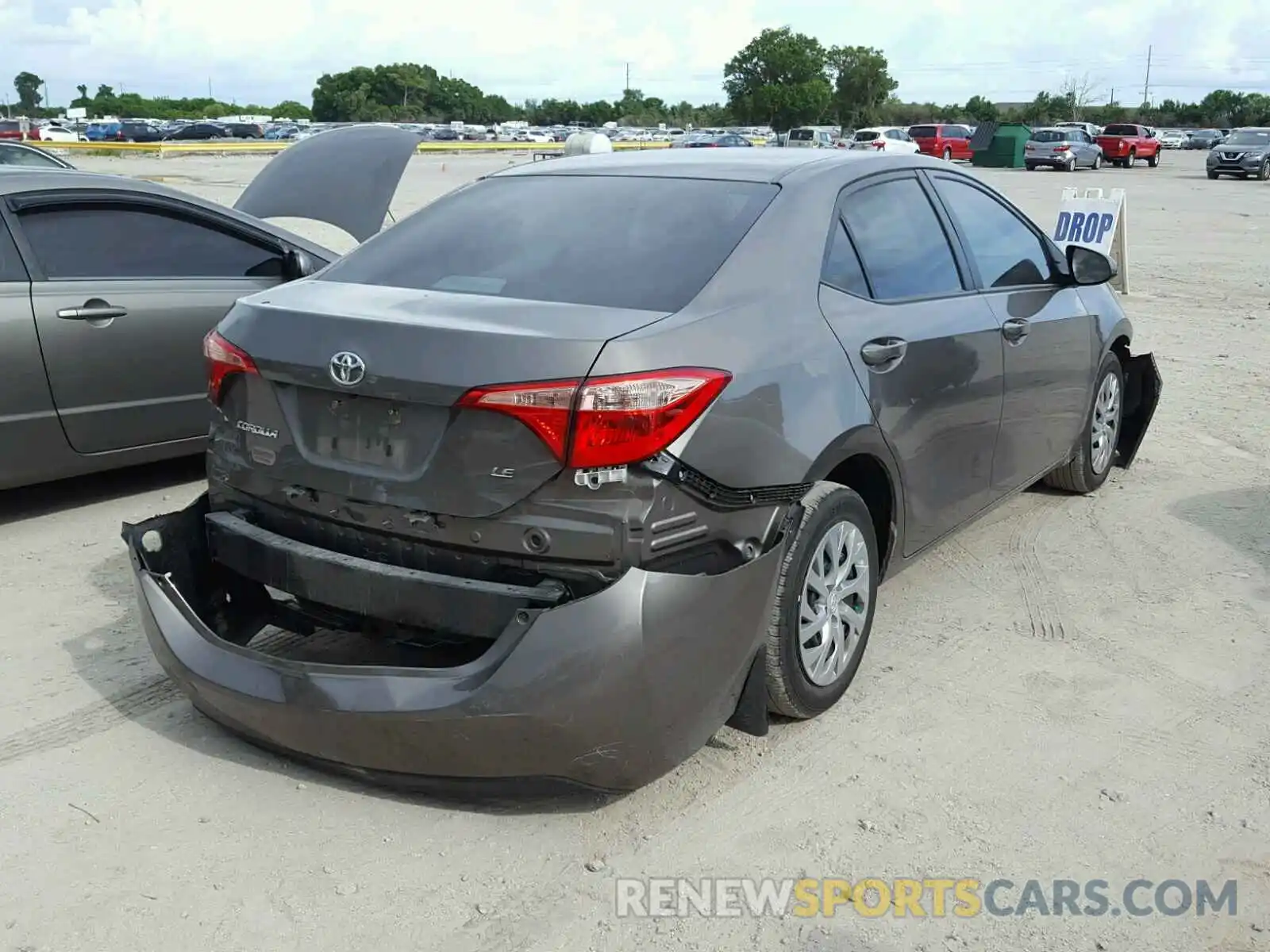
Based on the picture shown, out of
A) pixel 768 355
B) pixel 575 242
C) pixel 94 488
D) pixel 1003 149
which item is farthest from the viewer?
pixel 1003 149

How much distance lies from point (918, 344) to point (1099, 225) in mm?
10433

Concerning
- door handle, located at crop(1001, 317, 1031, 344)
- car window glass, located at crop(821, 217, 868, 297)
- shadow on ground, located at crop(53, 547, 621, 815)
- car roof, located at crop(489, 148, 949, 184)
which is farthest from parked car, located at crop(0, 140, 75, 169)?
car window glass, located at crop(821, 217, 868, 297)

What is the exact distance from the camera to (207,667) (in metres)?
3.24

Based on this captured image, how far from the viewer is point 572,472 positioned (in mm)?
2926

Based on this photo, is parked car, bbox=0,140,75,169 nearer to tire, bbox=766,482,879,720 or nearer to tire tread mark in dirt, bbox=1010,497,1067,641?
tire tread mark in dirt, bbox=1010,497,1067,641

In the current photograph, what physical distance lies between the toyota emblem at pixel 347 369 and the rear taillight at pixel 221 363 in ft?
1.05

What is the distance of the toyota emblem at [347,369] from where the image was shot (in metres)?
3.10

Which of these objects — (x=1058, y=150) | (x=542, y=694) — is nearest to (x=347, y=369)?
(x=542, y=694)

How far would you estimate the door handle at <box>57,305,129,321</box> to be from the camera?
5.36m

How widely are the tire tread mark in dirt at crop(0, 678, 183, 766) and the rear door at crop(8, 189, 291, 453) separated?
1988 mm

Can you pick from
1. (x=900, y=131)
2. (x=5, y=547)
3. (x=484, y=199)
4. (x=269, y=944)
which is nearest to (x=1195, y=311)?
(x=484, y=199)

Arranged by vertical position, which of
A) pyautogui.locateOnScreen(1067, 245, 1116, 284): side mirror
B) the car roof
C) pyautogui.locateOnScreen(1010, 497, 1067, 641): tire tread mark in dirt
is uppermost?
the car roof

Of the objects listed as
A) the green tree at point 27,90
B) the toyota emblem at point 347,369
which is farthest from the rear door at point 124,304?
the green tree at point 27,90

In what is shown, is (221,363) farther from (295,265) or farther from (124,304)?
(295,265)
